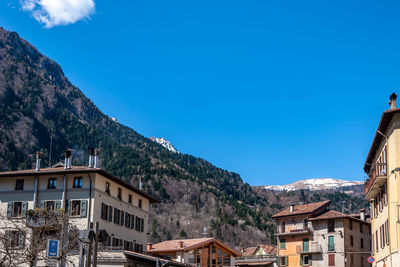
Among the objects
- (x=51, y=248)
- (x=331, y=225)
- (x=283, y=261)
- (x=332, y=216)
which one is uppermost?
(x=332, y=216)

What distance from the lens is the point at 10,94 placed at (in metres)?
195

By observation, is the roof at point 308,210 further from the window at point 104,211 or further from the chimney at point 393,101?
A: the chimney at point 393,101

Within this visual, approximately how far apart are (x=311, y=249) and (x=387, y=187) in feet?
143

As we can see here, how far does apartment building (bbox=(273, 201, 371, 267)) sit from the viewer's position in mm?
77062

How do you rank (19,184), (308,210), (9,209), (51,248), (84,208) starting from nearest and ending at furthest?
(51,248) → (84,208) → (9,209) → (19,184) → (308,210)

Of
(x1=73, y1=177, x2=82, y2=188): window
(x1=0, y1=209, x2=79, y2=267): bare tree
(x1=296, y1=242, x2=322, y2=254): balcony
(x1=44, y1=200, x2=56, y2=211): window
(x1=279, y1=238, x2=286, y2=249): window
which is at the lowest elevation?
(x1=0, y1=209, x2=79, y2=267): bare tree

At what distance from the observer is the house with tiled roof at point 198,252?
68.1 metres

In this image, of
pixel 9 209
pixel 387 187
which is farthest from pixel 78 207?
pixel 387 187

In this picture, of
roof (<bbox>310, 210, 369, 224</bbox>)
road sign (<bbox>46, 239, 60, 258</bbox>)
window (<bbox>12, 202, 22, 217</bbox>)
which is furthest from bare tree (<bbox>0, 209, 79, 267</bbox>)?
roof (<bbox>310, 210, 369, 224</bbox>)

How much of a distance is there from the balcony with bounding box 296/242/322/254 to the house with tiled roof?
11400 millimetres

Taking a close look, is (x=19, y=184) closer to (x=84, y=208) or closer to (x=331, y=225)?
(x=84, y=208)

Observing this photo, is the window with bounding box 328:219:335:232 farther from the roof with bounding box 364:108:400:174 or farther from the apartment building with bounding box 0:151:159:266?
the apartment building with bounding box 0:151:159:266

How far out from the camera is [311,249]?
79688mm

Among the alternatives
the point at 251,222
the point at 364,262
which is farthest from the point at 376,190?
the point at 251,222
